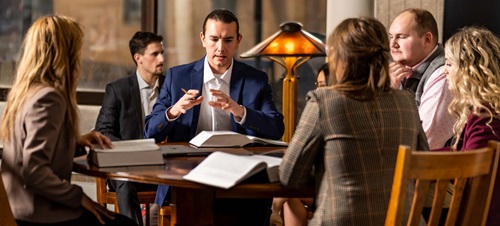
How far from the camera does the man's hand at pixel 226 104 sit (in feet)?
12.7

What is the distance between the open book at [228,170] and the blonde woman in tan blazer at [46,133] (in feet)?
1.30

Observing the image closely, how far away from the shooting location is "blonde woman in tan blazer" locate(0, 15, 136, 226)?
293 cm

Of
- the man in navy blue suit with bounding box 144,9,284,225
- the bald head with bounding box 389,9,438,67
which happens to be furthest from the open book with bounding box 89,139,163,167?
the bald head with bounding box 389,9,438,67

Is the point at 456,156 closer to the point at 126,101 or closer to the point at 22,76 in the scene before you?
the point at 22,76

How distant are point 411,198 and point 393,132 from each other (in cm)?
22

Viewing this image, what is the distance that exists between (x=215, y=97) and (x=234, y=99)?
151 millimetres

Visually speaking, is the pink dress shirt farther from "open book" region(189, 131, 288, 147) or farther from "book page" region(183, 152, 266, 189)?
"book page" region(183, 152, 266, 189)

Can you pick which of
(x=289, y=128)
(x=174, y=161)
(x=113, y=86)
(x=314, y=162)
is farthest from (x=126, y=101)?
(x=314, y=162)

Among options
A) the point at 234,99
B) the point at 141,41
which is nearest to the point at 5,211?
the point at 234,99

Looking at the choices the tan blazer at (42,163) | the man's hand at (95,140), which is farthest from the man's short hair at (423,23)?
the tan blazer at (42,163)

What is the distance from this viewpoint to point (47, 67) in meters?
3.04

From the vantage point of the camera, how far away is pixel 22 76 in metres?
3.07

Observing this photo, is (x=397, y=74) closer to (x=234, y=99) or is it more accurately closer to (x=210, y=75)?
(x=234, y=99)

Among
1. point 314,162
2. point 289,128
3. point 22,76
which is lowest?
point 289,128
